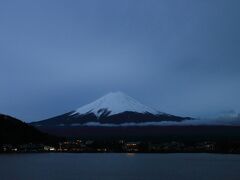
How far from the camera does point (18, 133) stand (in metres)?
116

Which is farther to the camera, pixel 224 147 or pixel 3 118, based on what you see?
pixel 3 118

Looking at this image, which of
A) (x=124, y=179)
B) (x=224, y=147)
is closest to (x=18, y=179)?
(x=124, y=179)

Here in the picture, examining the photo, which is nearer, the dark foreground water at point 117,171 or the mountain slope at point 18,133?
the dark foreground water at point 117,171

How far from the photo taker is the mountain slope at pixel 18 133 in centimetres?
11156

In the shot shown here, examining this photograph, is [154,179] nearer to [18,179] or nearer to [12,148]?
[18,179]

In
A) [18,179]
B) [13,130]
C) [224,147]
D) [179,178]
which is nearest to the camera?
[18,179]

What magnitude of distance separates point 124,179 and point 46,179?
6.03 meters

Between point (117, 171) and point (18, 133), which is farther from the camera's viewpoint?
point (18, 133)

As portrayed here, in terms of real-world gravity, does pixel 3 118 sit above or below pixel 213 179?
above

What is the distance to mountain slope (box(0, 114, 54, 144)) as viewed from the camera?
366ft

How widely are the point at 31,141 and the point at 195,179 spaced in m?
73.9

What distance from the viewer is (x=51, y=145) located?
120m

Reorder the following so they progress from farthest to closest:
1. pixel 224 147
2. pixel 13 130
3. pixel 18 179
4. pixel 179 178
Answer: pixel 13 130
pixel 224 147
pixel 179 178
pixel 18 179

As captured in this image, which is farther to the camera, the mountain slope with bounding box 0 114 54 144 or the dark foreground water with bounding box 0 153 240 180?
the mountain slope with bounding box 0 114 54 144
